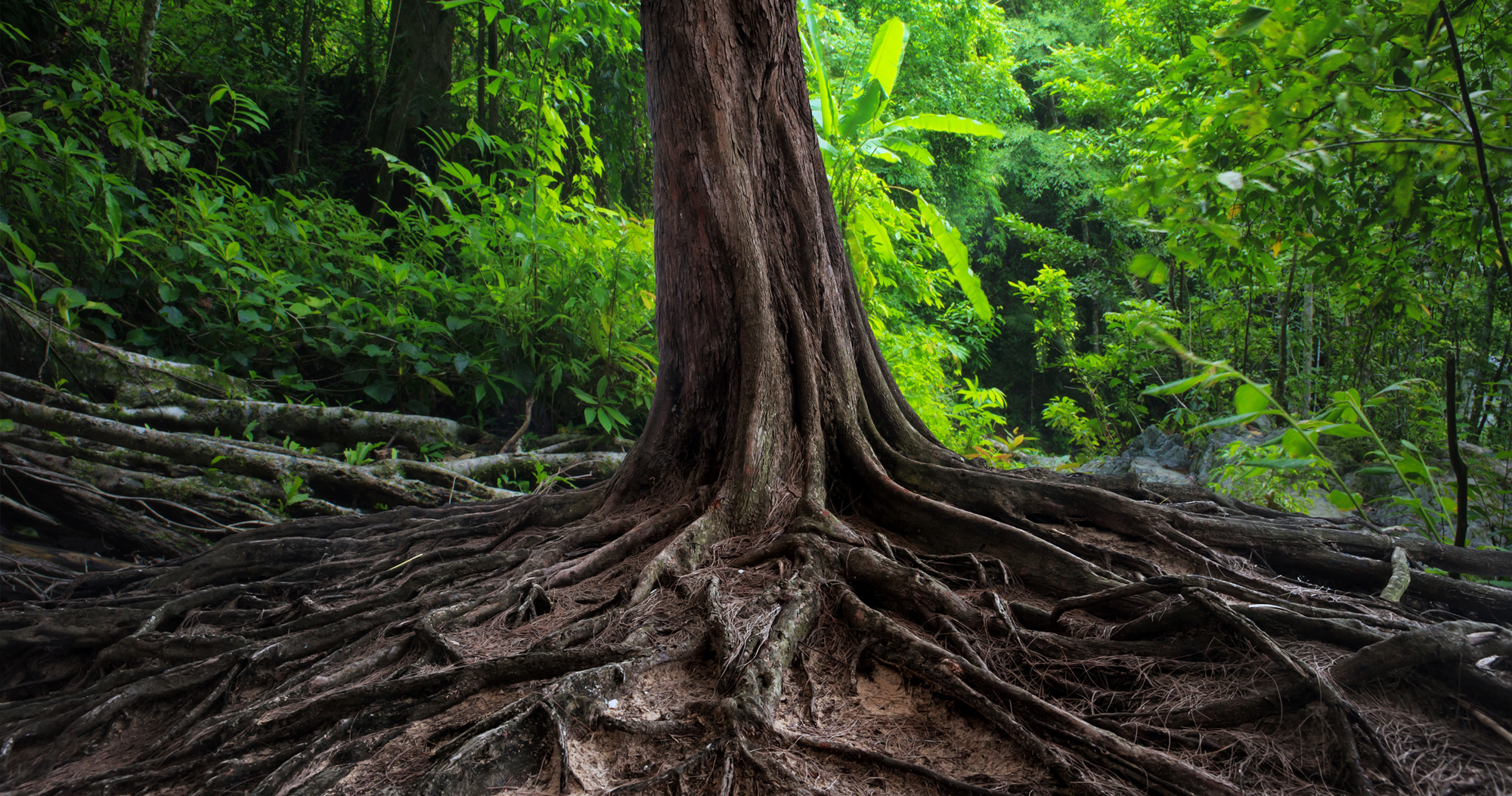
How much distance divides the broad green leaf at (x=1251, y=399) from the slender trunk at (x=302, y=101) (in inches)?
326

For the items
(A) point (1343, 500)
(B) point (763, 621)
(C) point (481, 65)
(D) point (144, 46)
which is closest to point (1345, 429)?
(A) point (1343, 500)

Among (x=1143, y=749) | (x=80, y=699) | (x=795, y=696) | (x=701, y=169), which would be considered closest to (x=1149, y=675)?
(x=1143, y=749)

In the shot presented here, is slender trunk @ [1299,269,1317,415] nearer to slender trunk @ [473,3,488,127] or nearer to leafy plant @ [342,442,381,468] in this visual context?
leafy plant @ [342,442,381,468]

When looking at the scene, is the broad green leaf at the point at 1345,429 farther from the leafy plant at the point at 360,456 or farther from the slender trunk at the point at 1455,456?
the leafy plant at the point at 360,456

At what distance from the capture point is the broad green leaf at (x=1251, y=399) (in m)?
1.62

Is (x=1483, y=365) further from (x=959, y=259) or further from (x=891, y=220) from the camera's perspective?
(x=891, y=220)

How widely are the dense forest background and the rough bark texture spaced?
490mm

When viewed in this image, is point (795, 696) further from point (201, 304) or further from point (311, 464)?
point (201, 304)

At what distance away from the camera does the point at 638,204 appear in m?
7.86

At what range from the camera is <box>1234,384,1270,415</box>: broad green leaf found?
162cm

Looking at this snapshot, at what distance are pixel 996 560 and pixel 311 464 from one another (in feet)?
12.7

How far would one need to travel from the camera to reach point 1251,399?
5.35 ft

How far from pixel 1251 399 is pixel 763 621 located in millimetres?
1369

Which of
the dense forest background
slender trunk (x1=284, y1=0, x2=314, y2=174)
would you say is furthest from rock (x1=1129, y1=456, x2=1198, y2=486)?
slender trunk (x1=284, y1=0, x2=314, y2=174)
